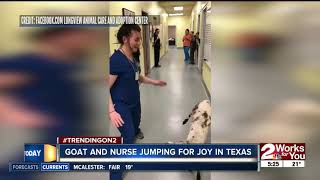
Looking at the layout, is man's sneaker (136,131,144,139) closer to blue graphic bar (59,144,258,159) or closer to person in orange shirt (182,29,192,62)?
blue graphic bar (59,144,258,159)

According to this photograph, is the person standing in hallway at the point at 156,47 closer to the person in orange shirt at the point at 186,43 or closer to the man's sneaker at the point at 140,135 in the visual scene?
the person in orange shirt at the point at 186,43

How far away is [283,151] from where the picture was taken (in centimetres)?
104

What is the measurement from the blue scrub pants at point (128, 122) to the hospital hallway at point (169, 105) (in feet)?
0.07

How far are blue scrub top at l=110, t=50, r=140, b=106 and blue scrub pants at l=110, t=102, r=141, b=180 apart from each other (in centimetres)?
2

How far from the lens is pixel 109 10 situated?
100cm

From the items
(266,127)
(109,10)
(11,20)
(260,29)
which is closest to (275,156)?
(266,127)

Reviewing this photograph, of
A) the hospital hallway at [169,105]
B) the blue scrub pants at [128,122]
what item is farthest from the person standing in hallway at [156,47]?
the blue scrub pants at [128,122]

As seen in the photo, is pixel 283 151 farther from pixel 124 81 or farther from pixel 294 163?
pixel 124 81

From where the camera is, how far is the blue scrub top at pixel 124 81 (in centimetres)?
105

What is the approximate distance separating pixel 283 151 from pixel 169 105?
0.44 m

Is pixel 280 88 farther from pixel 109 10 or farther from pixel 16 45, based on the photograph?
pixel 16 45

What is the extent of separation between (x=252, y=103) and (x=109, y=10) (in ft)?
1.90

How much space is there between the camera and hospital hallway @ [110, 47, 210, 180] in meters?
1.07

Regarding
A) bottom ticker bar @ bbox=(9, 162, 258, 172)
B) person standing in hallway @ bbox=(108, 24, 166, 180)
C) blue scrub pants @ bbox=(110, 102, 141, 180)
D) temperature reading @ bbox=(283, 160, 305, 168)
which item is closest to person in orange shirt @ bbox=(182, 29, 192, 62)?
person standing in hallway @ bbox=(108, 24, 166, 180)
